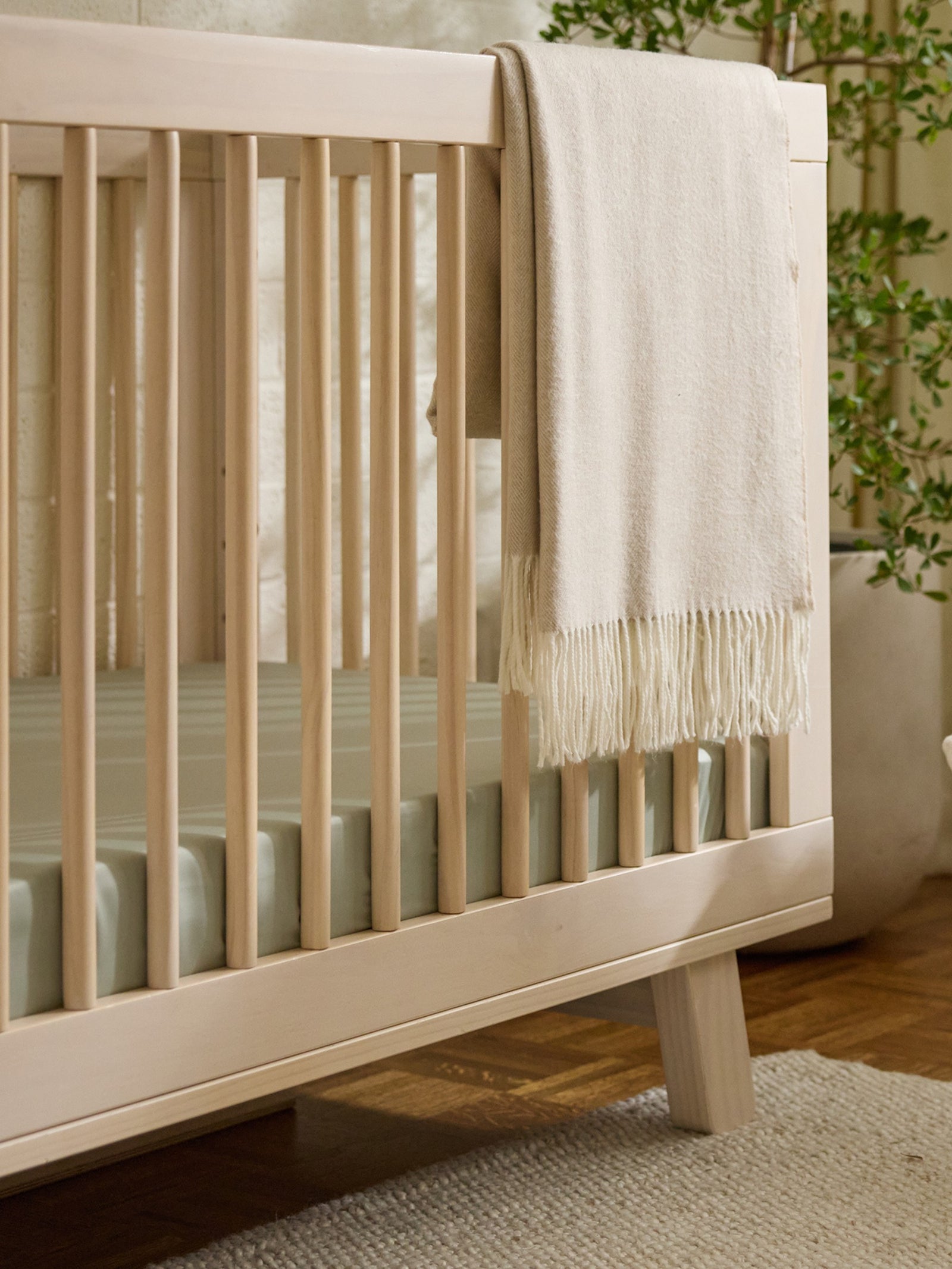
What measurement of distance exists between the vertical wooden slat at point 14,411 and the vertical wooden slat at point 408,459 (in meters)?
0.39

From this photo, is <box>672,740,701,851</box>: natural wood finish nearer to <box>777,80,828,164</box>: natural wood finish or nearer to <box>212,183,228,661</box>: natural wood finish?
<box>777,80,828,164</box>: natural wood finish

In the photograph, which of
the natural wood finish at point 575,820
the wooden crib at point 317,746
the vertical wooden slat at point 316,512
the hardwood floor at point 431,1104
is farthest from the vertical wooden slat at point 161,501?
the hardwood floor at point 431,1104

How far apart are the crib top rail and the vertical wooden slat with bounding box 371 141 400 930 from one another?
0.12 feet

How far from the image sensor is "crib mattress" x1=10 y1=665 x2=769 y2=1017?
0.97 meters

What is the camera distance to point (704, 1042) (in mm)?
1496

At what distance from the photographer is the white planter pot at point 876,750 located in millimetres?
2094

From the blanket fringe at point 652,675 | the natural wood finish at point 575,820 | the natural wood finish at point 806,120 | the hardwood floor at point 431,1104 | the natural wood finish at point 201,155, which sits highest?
the natural wood finish at point 201,155

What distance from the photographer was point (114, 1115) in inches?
37.9

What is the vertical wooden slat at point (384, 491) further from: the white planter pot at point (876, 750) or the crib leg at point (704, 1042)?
the white planter pot at point (876, 750)

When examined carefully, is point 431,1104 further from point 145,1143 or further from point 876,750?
point 876,750

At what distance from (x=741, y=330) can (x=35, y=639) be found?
853mm

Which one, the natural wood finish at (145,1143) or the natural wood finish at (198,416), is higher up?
the natural wood finish at (198,416)

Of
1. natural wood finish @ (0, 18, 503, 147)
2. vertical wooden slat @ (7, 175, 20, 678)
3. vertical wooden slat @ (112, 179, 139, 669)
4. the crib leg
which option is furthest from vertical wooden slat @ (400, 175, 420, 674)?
natural wood finish @ (0, 18, 503, 147)

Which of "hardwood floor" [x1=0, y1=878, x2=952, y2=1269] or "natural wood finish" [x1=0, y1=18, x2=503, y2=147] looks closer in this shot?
"natural wood finish" [x1=0, y1=18, x2=503, y2=147]
